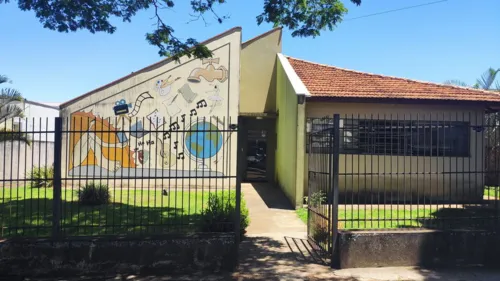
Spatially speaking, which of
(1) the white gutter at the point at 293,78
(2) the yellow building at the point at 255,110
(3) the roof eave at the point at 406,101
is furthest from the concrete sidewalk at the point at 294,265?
(3) the roof eave at the point at 406,101

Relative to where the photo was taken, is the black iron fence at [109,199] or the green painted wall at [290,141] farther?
the green painted wall at [290,141]

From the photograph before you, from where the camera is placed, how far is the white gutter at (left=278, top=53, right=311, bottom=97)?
37.3ft

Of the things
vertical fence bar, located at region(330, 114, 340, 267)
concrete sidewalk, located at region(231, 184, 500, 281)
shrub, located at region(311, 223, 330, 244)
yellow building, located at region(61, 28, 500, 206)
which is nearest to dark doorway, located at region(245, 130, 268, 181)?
yellow building, located at region(61, 28, 500, 206)

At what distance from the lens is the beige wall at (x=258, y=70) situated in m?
17.0

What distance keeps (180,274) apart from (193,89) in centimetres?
987

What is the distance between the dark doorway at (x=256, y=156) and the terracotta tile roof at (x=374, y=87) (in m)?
4.22

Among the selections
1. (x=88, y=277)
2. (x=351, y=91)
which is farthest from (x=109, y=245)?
(x=351, y=91)

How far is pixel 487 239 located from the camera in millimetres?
6230

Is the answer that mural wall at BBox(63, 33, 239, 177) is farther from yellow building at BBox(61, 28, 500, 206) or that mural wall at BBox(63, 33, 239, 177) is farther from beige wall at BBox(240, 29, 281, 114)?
beige wall at BBox(240, 29, 281, 114)

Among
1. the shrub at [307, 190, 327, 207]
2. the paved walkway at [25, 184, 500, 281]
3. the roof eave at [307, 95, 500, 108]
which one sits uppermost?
the roof eave at [307, 95, 500, 108]

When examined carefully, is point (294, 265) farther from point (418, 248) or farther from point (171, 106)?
point (171, 106)

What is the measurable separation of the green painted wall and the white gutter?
0.21m

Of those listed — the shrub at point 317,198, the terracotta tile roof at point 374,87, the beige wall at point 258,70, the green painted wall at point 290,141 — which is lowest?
the shrub at point 317,198

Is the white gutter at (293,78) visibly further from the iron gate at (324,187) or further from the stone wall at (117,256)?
the stone wall at (117,256)
